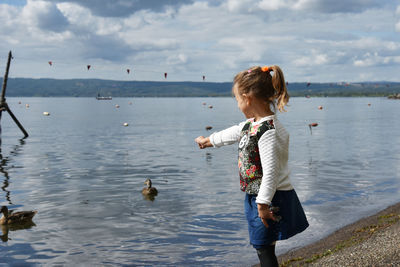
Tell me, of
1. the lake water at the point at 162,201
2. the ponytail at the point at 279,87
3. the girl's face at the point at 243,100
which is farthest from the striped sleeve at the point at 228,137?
the lake water at the point at 162,201

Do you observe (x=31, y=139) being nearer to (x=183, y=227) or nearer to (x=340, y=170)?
(x=340, y=170)

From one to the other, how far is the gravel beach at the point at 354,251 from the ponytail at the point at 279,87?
4549mm

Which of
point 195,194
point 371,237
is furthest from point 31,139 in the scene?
point 371,237

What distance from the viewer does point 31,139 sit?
5062cm

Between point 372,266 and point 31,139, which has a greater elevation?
point 31,139

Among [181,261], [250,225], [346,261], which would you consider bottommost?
[181,261]

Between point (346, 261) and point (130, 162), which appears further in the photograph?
point (130, 162)

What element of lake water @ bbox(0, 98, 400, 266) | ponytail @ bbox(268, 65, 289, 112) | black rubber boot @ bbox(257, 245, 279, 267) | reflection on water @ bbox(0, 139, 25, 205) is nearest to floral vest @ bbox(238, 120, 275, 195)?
ponytail @ bbox(268, 65, 289, 112)

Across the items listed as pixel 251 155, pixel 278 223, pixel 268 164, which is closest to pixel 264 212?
pixel 278 223

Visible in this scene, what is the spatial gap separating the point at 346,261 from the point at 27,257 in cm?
886

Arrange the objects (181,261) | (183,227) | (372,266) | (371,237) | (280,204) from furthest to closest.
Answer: (183,227), (181,261), (371,237), (372,266), (280,204)

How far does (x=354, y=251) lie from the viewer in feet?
29.2

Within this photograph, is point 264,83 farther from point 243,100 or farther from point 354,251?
point 354,251

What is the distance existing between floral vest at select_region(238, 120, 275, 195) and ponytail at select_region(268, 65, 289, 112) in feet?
0.95
